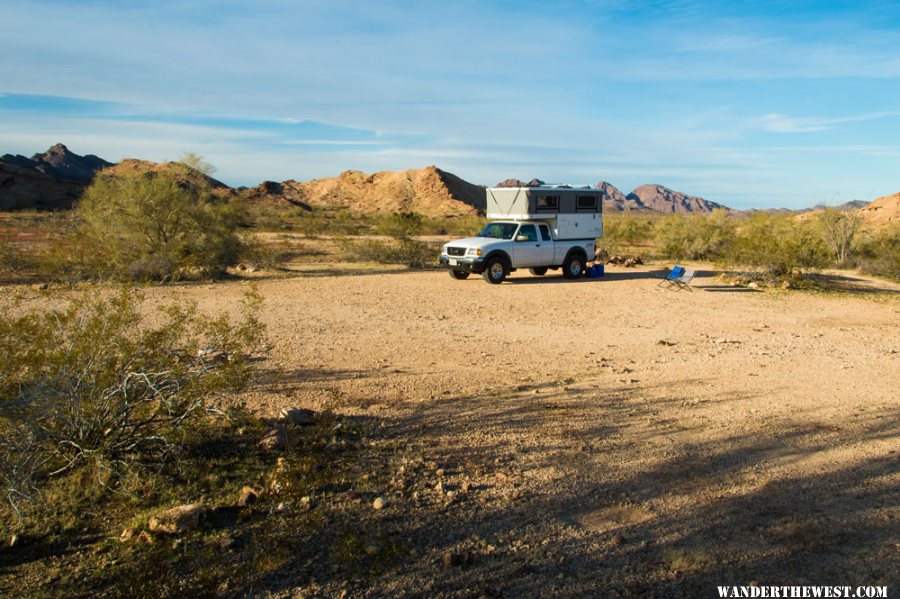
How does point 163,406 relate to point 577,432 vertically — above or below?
above

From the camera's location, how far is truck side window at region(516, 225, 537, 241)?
18.2 metres

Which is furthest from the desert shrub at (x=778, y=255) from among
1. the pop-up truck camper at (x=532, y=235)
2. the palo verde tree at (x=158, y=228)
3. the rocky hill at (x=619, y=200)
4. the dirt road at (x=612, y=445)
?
the rocky hill at (x=619, y=200)

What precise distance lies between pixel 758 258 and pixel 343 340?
13543mm

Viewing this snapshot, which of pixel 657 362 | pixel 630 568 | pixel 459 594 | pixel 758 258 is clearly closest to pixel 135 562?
pixel 459 594

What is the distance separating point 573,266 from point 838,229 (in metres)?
14.7

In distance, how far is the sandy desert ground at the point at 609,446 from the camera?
3826 millimetres

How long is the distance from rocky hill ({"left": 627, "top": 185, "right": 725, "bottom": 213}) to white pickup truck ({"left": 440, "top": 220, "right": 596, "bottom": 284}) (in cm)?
16304

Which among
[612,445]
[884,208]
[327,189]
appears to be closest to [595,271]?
[612,445]

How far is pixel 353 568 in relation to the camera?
377 centimetres

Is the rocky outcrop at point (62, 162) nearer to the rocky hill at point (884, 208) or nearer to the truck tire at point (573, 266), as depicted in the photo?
the truck tire at point (573, 266)

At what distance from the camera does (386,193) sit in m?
90.1

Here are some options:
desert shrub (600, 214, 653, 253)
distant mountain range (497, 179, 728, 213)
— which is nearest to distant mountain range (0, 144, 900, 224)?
desert shrub (600, 214, 653, 253)

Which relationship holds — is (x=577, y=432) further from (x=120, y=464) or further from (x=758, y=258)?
(x=758, y=258)

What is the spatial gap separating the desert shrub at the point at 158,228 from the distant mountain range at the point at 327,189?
43195 millimetres
